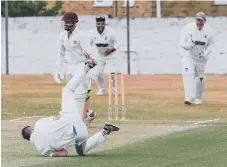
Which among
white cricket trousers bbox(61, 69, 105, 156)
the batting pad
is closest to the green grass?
white cricket trousers bbox(61, 69, 105, 156)

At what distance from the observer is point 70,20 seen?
54.6 feet

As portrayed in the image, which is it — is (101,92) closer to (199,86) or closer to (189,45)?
(199,86)

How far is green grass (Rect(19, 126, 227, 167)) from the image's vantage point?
1260 cm

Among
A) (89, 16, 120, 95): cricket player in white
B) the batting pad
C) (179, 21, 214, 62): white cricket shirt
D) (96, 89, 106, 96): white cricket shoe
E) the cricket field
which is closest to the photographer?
the cricket field

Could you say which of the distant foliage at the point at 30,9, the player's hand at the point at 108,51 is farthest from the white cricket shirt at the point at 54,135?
the distant foliage at the point at 30,9

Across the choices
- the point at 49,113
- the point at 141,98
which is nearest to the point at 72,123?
→ the point at 49,113

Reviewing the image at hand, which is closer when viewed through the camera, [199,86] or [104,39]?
[199,86]

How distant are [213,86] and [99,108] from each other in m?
10.3

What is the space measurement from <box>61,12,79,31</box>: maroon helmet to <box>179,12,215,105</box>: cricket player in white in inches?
317

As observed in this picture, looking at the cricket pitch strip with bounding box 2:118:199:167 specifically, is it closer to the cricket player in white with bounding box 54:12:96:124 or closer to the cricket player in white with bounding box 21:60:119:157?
the cricket player in white with bounding box 21:60:119:157

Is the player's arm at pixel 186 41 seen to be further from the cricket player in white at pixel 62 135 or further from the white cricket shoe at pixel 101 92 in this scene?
the cricket player in white at pixel 62 135

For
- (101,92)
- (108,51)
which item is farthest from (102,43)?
(101,92)

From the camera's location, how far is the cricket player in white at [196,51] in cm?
2483

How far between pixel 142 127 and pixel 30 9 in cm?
3390
